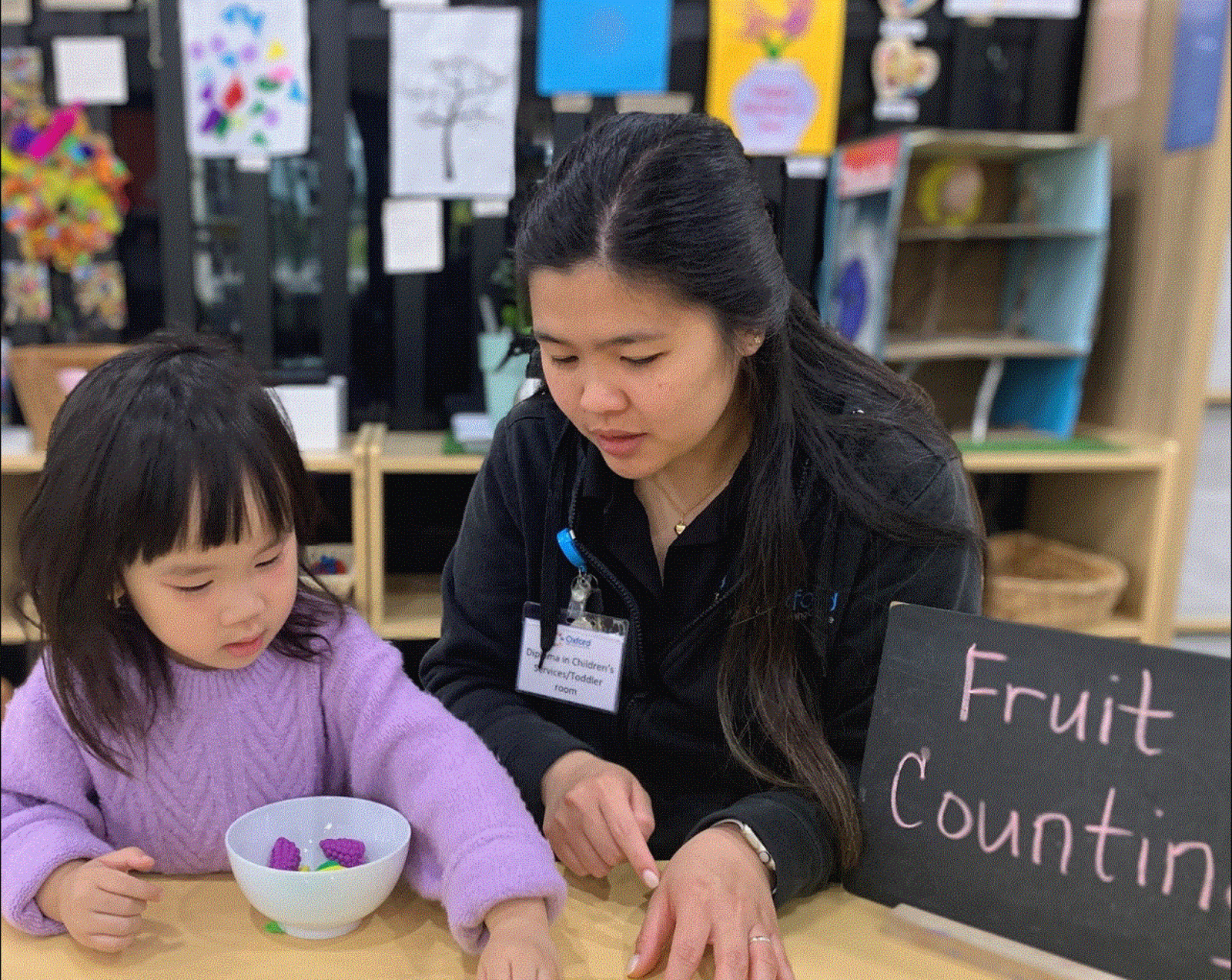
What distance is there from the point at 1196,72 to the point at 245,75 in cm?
200

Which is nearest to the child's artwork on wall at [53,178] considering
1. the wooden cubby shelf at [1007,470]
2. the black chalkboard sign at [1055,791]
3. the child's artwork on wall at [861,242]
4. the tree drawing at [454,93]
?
the wooden cubby shelf at [1007,470]

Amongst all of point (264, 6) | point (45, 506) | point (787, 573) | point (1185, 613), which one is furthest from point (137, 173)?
point (1185, 613)

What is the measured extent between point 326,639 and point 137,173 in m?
1.85

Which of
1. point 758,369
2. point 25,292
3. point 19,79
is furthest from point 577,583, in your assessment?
point 19,79

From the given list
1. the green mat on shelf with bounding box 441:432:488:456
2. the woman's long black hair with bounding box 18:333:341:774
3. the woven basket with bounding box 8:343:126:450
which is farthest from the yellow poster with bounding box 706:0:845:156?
the woman's long black hair with bounding box 18:333:341:774

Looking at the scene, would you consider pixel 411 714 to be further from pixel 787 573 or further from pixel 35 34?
pixel 35 34

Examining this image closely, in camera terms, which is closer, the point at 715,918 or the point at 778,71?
the point at 715,918

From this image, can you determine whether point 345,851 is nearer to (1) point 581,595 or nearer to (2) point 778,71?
(1) point 581,595

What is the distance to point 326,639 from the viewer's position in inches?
37.0

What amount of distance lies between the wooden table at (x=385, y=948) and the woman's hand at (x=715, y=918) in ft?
0.08

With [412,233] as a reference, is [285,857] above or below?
below

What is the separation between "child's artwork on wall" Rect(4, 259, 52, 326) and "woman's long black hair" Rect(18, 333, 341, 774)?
5.73 ft

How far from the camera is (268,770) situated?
92 cm

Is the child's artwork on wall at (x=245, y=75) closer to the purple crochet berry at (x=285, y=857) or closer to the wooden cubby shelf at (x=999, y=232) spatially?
the wooden cubby shelf at (x=999, y=232)
